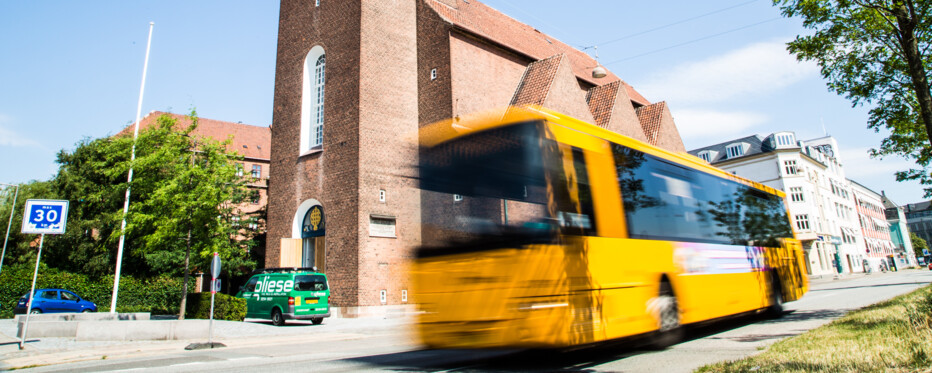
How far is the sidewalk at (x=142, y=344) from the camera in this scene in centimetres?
946

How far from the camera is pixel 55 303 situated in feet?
84.3

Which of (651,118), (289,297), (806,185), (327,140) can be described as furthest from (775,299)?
(806,185)

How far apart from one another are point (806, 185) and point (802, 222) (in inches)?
166

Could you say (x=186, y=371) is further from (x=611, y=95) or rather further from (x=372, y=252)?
(x=611, y=95)

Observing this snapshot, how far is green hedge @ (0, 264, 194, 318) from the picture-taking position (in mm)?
27078

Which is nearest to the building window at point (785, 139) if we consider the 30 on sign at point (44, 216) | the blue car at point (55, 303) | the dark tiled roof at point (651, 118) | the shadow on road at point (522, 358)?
the dark tiled roof at point (651, 118)

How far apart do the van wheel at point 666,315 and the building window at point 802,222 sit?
49156mm

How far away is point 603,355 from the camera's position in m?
7.03

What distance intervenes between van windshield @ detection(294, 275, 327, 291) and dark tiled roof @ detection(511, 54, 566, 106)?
424 inches

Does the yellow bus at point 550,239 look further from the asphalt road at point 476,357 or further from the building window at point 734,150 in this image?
the building window at point 734,150

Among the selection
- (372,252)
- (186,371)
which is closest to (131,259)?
(372,252)

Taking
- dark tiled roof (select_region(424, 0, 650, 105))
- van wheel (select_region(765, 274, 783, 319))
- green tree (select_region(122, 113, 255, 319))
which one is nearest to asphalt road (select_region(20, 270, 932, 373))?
van wheel (select_region(765, 274, 783, 319))

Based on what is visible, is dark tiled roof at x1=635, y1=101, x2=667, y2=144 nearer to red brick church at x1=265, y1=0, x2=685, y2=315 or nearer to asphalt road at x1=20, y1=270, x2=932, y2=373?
red brick church at x1=265, y1=0, x2=685, y2=315

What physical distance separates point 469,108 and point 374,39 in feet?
17.3
